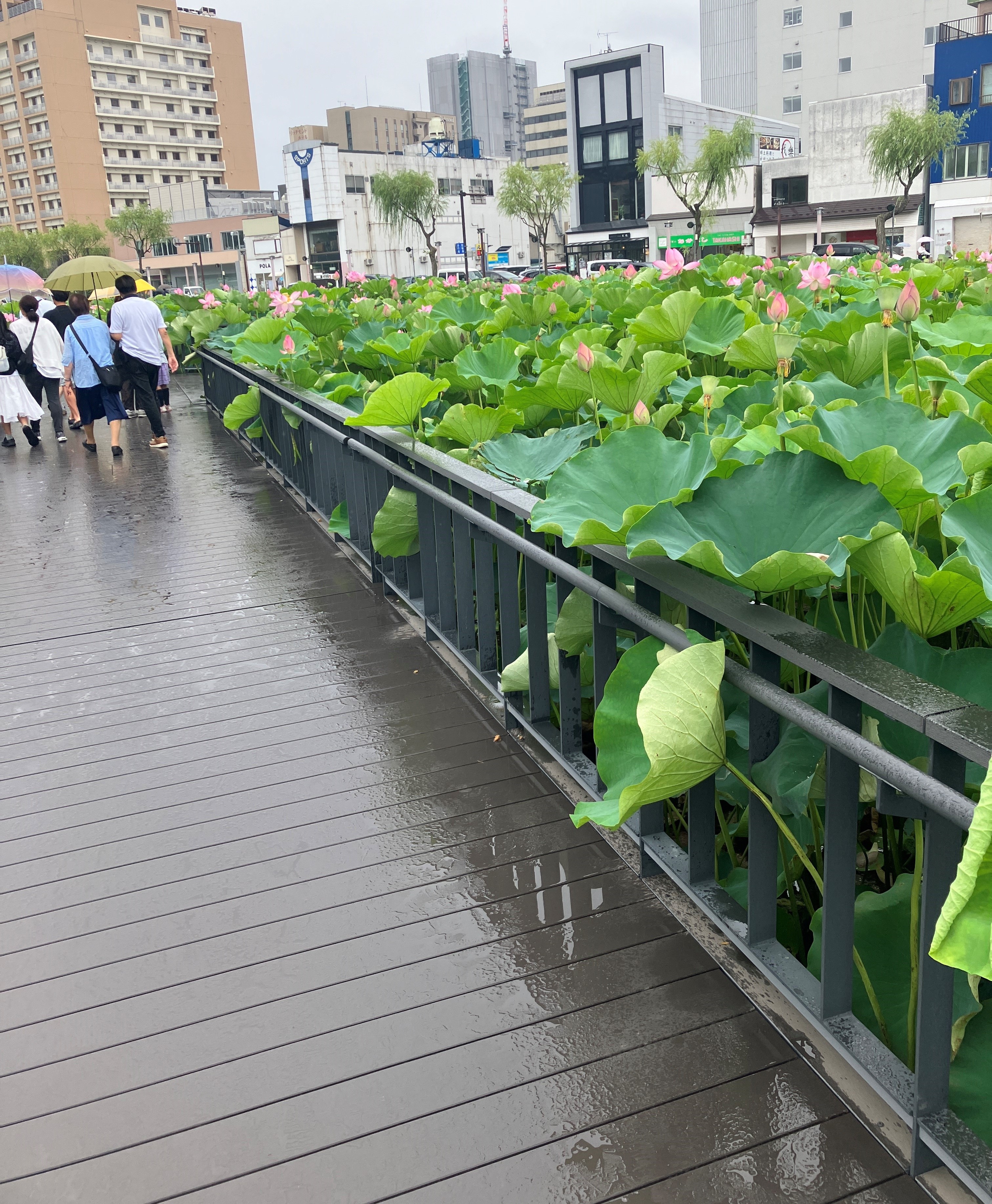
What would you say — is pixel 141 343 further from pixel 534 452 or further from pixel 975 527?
pixel 975 527

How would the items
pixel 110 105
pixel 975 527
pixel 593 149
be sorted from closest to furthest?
pixel 975 527
pixel 593 149
pixel 110 105

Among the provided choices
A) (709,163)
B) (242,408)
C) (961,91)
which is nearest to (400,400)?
(242,408)

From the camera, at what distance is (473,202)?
77562mm

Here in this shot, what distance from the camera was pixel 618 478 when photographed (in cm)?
183

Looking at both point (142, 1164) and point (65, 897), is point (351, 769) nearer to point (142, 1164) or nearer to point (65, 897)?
point (65, 897)

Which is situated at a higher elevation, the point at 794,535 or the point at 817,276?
the point at 817,276

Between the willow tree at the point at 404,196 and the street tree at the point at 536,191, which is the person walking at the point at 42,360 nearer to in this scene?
the street tree at the point at 536,191

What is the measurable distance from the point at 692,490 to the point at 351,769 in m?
1.52

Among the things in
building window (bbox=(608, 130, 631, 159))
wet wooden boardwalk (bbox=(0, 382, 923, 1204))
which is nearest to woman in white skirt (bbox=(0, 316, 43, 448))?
wet wooden boardwalk (bbox=(0, 382, 923, 1204))

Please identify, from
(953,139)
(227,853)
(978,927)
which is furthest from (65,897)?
(953,139)

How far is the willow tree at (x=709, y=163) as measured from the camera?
1581 inches

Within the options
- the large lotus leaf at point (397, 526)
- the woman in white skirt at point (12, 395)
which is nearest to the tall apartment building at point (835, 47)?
the woman in white skirt at point (12, 395)

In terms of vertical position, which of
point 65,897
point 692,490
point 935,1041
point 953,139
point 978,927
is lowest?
point 65,897

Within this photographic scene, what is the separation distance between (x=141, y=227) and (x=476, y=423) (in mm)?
81067
